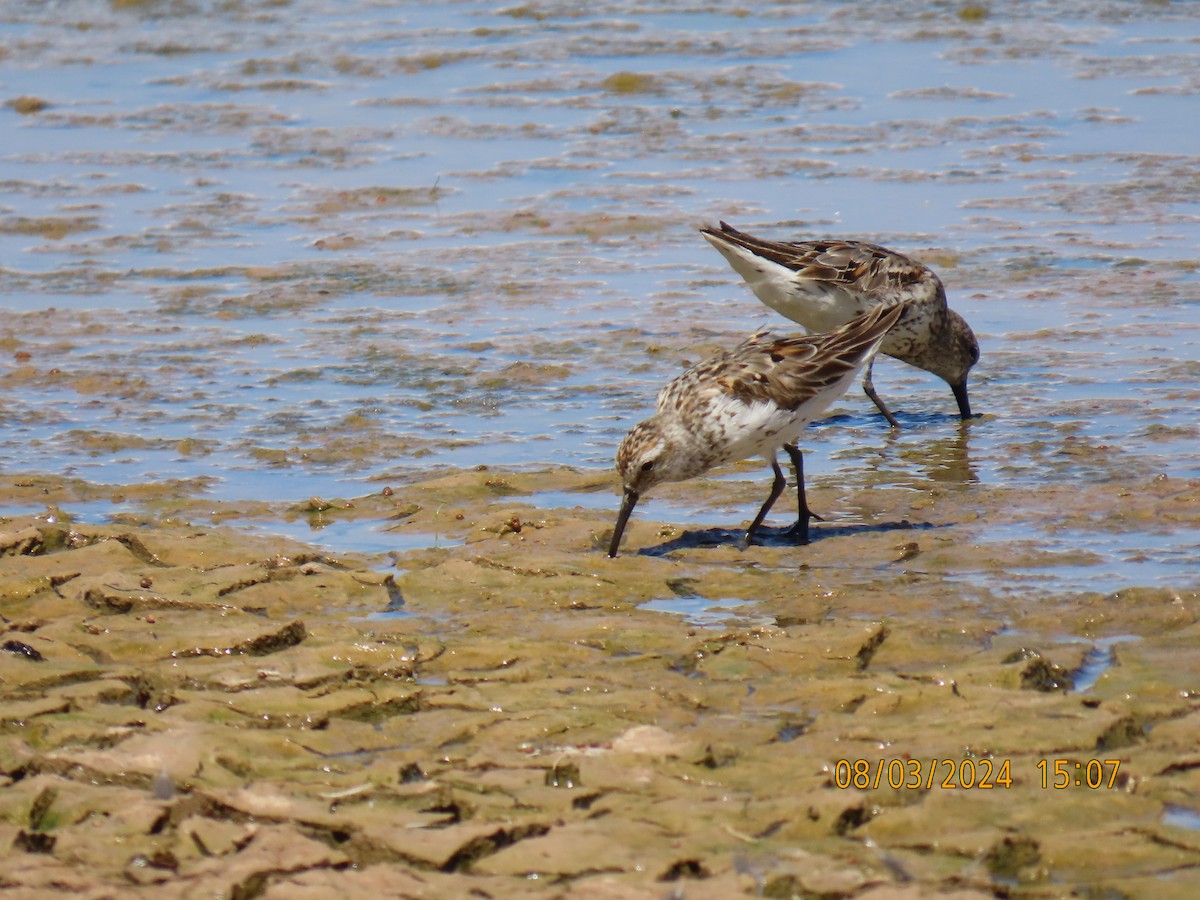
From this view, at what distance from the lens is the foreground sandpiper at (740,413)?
8719 millimetres

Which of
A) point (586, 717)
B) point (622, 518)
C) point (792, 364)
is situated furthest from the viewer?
point (792, 364)

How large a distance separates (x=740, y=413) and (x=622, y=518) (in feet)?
2.67

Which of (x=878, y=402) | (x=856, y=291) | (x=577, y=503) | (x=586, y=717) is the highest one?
(x=856, y=291)

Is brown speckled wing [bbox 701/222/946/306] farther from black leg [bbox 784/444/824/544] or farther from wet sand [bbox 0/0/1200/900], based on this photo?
black leg [bbox 784/444/824/544]

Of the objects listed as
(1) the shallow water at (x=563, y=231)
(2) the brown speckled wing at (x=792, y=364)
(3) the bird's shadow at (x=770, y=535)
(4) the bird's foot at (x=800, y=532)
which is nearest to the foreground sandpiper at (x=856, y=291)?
(1) the shallow water at (x=563, y=231)

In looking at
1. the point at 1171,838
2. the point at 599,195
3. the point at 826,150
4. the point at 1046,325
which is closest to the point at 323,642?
the point at 1171,838

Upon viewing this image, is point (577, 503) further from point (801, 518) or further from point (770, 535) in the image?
point (801, 518)

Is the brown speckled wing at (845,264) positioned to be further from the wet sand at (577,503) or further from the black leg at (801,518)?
the black leg at (801,518)

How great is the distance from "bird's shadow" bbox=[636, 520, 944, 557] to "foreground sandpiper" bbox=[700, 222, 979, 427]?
2716 mm

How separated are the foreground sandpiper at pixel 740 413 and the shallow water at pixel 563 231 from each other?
83 cm

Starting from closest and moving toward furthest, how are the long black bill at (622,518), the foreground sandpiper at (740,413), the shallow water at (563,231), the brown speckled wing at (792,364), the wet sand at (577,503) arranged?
the wet sand at (577,503) → the long black bill at (622,518) → the foreground sandpiper at (740,413) → the brown speckled wing at (792,364) → the shallow water at (563,231)

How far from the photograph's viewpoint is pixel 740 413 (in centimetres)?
877

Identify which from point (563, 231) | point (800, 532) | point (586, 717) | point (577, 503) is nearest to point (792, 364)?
point (800, 532)

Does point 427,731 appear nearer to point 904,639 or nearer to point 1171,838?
point 904,639
